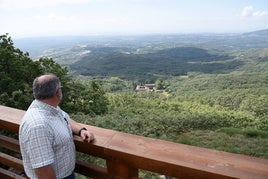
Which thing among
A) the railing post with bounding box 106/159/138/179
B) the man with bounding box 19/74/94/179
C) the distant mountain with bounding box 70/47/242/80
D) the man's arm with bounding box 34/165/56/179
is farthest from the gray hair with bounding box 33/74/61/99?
the distant mountain with bounding box 70/47/242/80

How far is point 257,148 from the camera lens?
20.7 ft

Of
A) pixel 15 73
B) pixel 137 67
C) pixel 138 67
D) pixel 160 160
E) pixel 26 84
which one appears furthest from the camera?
pixel 137 67

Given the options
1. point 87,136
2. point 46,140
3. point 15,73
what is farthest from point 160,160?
point 15,73

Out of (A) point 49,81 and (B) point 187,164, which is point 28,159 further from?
(B) point 187,164

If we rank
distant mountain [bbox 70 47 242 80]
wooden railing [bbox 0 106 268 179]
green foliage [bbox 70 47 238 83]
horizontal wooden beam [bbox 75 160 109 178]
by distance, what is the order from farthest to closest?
distant mountain [bbox 70 47 242 80]
green foliage [bbox 70 47 238 83]
horizontal wooden beam [bbox 75 160 109 178]
wooden railing [bbox 0 106 268 179]

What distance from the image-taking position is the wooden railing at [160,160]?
108 cm

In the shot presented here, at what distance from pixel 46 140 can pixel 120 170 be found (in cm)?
39

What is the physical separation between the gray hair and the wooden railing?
281 mm

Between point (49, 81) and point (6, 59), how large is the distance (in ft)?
41.9

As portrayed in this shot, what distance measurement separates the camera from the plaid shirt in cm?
139

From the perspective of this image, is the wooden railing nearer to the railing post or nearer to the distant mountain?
the railing post

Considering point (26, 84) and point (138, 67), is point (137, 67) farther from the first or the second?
point (26, 84)

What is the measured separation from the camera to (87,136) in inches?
58.9

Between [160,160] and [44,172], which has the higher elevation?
[160,160]
